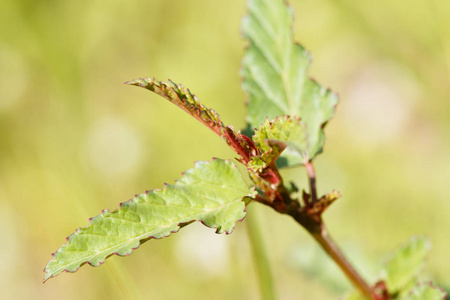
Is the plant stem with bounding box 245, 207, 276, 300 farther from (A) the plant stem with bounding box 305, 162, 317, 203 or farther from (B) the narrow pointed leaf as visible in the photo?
(B) the narrow pointed leaf

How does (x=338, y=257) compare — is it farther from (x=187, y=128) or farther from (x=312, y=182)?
(x=187, y=128)

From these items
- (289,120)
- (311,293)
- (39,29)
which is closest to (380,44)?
(311,293)

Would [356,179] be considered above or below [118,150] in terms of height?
below

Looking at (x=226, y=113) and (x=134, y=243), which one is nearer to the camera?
(x=134, y=243)

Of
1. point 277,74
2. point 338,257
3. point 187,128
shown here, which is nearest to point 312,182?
point 338,257

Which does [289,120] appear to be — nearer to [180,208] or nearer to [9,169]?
[180,208]

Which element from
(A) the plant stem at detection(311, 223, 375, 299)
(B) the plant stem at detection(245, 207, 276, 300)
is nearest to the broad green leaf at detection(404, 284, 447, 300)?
(A) the plant stem at detection(311, 223, 375, 299)
